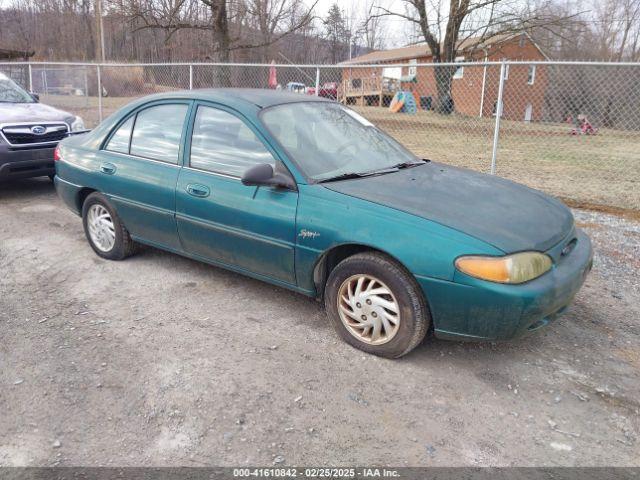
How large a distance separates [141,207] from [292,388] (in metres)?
2.24

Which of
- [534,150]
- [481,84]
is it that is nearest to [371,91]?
[481,84]

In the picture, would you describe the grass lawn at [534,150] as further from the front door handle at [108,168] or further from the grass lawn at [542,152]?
the front door handle at [108,168]

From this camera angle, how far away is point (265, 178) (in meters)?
3.51

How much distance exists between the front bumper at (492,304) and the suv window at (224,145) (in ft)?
4.97

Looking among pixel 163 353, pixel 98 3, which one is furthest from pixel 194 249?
pixel 98 3

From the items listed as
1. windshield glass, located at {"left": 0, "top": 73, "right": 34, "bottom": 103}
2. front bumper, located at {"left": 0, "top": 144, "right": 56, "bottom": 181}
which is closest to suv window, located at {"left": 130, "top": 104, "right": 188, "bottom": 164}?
front bumper, located at {"left": 0, "top": 144, "right": 56, "bottom": 181}

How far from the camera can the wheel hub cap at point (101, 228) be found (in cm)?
489

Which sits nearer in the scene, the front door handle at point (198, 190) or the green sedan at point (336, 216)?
the green sedan at point (336, 216)

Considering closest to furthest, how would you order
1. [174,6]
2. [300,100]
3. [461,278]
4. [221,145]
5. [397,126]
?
[461,278] < [221,145] < [300,100] < [397,126] < [174,6]

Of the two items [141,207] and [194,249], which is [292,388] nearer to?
[194,249]

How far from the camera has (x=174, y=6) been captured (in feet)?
60.2

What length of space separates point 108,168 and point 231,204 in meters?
1.54

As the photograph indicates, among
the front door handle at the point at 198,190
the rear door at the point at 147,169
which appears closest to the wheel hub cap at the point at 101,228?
the rear door at the point at 147,169

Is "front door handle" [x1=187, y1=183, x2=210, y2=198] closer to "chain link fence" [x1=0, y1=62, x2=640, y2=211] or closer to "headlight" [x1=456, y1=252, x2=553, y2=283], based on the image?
"headlight" [x1=456, y1=252, x2=553, y2=283]
